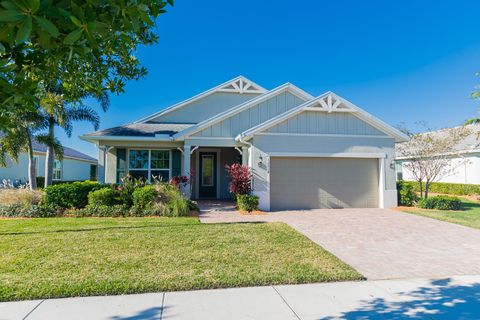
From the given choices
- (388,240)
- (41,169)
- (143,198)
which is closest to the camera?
(388,240)

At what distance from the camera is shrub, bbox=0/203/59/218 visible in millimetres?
10977

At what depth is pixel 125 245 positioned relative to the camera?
689 centimetres

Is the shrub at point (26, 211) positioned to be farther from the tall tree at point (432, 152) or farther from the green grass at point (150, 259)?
the tall tree at point (432, 152)

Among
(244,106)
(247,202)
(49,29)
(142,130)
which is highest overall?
(244,106)

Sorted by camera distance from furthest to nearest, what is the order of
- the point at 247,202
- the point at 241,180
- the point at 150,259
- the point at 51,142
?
the point at 51,142
the point at 241,180
the point at 247,202
the point at 150,259

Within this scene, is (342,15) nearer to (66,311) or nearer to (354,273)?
(354,273)

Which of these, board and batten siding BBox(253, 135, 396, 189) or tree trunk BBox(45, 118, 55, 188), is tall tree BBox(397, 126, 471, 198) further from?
tree trunk BBox(45, 118, 55, 188)

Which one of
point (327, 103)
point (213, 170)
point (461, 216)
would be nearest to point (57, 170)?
point (213, 170)

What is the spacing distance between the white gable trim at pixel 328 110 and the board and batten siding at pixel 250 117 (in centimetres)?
111

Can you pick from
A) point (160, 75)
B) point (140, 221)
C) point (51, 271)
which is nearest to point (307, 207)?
point (140, 221)

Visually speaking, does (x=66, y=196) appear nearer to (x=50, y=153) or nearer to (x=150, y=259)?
(x=50, y=153)

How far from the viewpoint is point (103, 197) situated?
11516mm

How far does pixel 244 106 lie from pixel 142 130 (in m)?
5.62

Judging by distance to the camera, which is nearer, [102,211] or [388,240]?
[388,240]
